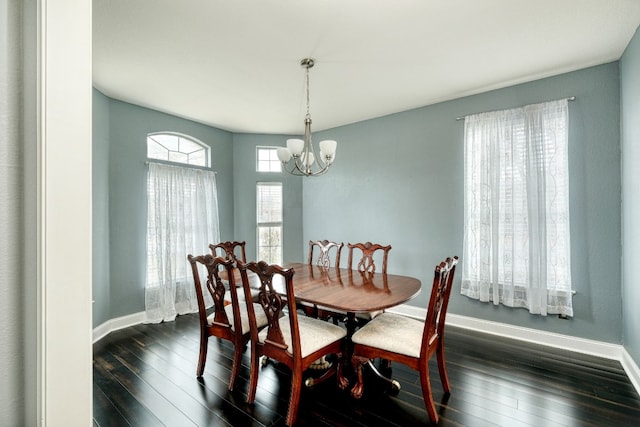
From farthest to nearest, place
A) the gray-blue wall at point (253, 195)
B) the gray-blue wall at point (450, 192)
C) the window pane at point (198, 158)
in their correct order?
1. the gray-blue wall at point (253, 195)
2. the window pane at point (198, 158)
3. the gray-blue wall at point (450, 192)

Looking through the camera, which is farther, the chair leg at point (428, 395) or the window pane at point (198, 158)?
the window pane at point (198, 158)

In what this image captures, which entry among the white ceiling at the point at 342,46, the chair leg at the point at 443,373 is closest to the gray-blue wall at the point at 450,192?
the white ceiling at the point at 342,46

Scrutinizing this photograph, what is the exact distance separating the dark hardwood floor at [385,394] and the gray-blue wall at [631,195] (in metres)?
0.44

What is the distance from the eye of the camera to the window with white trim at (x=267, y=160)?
5.09 meters

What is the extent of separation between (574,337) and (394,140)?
9.57 feet

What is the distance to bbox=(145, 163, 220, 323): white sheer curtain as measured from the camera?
3777mm

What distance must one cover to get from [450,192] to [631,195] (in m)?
1.54

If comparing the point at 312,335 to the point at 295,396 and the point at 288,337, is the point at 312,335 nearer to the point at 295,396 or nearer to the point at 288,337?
the point at 288,337

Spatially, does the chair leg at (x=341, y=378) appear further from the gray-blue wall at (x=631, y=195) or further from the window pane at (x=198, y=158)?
the window pane at (x=198, y=158)

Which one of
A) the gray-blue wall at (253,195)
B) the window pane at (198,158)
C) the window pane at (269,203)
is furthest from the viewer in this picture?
the window pane at (269,203)

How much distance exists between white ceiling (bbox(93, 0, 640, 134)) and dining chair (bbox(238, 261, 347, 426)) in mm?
1750

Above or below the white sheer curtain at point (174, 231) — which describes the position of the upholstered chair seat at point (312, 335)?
below

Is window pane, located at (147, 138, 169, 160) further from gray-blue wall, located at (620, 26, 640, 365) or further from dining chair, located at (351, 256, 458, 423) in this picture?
gray-blue wall, located at (620, 26, 640, 365)

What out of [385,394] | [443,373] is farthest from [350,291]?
[443,373]
